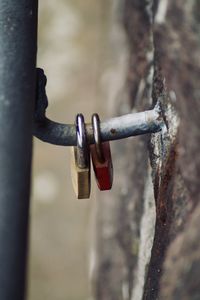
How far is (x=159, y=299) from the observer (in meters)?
1.04

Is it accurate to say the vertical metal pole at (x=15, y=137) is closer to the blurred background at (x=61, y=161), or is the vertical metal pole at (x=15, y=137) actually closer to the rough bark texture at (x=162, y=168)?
the rough bark texture at (x=162, y=168)

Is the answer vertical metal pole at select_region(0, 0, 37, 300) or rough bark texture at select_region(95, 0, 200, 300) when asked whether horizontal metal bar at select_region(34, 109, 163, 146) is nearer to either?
rough bark texture at select_region(95, 0, 200, 300)

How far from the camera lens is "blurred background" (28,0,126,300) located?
2740mm

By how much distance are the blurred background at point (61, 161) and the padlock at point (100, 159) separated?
1.61m

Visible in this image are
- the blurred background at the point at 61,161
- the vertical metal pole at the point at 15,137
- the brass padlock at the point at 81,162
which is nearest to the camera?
the vertical metal pole at the point at 15,137

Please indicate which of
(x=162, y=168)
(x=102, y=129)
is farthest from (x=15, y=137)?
(x=162, y=168)

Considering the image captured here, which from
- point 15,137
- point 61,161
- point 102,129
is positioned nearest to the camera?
point 15,137

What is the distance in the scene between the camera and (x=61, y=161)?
9.05 feet

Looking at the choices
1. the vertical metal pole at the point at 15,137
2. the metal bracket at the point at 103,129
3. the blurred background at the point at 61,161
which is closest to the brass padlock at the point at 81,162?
the metal bracket at the point at 103,129

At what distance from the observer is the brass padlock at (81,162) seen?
1027mm

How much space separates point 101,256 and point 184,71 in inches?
34.7

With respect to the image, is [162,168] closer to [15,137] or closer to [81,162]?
[81,162]

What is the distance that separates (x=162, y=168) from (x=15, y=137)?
441mm

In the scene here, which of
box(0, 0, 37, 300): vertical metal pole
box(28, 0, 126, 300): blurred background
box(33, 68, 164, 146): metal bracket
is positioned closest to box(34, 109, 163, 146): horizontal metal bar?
box(33, 68, 164, 146): metal bracket
